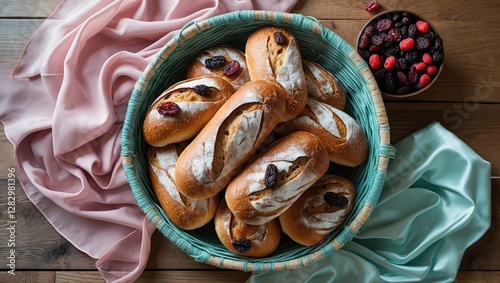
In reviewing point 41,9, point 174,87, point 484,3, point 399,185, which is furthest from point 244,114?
point 484,3

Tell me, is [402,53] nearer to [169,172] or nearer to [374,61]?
[374,61]

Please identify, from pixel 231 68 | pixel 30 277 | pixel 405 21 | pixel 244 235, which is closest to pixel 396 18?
pixel 405 21

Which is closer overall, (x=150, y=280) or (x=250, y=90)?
(x=250, y=90)

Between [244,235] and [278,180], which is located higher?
[278,180]

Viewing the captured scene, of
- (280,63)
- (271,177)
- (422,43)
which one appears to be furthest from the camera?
(422,43)

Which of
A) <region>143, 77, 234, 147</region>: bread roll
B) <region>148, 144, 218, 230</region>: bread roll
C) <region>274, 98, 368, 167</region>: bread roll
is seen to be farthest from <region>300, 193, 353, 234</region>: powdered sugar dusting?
<region>143, 77, 234, 147</region>: bread roll

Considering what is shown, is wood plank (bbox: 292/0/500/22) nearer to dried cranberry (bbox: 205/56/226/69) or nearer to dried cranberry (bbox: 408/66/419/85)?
dried cranberry (bbox: 408/66/419/85)

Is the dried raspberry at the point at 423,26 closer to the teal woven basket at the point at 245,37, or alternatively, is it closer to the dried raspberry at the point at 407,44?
the dried raspberry at the point at 407,44

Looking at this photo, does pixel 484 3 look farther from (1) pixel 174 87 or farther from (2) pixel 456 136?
(1) pixel 174 87
